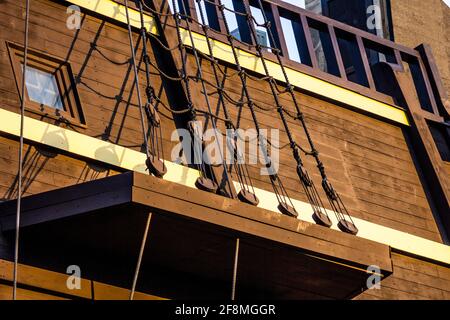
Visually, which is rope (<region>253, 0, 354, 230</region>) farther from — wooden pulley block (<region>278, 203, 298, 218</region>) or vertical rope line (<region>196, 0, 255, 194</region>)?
wooden pulley block (<region>278, 203, 298, 218</region>)

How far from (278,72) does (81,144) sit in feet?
13.0

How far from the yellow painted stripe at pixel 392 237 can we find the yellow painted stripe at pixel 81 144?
5.16 ft

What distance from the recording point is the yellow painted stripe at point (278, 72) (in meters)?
11.5

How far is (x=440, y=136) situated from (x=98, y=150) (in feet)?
21.7

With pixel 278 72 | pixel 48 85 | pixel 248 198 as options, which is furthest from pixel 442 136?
pixel 48 85

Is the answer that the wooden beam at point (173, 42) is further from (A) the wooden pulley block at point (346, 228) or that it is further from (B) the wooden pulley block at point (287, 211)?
(A) the wooden pulley block at point (346, 228)

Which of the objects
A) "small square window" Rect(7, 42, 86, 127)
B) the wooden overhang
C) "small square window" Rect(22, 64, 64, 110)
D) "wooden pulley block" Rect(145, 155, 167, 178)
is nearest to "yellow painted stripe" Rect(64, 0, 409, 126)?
"small square window" Rect(7, 42, 86, 127)

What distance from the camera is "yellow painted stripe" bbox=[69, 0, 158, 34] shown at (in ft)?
37.1

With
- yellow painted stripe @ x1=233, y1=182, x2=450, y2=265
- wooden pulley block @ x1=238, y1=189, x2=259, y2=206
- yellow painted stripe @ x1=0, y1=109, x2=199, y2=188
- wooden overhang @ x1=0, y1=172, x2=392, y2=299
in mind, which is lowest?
wooden overhang @ x1=0, y1=172, x2=392, y2=299

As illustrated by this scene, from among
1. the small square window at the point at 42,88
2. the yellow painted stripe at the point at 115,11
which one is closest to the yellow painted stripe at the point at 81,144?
the small square window at the point at 42,88

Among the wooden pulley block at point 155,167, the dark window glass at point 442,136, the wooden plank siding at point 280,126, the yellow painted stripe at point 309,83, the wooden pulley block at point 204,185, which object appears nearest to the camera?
the wooden pulley block at point 155,167

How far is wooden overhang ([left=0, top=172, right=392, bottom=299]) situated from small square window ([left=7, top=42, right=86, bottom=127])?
147 centimetres
